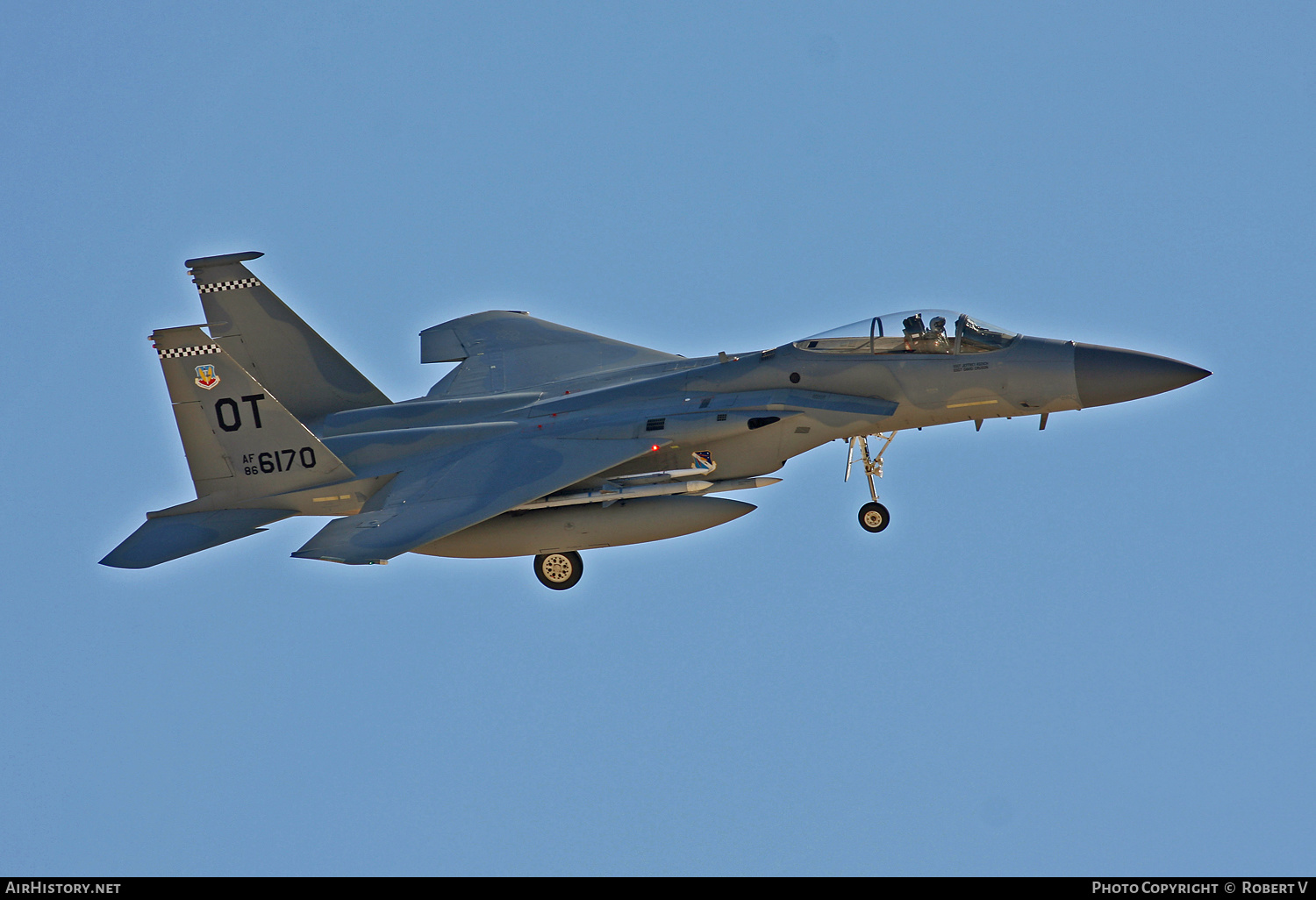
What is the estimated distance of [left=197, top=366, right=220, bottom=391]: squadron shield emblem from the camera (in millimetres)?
20797

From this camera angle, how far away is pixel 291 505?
21.3m

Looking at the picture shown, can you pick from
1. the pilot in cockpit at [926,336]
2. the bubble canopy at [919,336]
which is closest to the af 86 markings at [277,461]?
the bubble canopy at [919,336]

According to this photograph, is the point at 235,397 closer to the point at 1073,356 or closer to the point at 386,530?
the point at 386,530

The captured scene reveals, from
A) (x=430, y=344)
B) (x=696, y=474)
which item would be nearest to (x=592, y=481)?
(x=696, y=474)

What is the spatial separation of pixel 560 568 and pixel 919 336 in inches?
219

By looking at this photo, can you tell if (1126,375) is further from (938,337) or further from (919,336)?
(919,336)

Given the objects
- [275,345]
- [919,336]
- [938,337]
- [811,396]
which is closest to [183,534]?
[275,345]

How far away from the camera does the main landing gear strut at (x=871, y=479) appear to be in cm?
2127

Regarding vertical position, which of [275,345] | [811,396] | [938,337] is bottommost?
[811,396]

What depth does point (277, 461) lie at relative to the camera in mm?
21156

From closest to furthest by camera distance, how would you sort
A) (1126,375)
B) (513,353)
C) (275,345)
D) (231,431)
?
1. (1126,375)
2. (231,431)
3. (275,345)
4. (513,353)

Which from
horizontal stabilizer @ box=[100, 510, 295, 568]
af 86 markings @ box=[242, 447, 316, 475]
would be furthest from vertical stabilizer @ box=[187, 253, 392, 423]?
horizontal stabilizer @ box=[100, 510, 295, 568]

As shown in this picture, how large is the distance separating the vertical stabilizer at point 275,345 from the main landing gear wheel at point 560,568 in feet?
14.2

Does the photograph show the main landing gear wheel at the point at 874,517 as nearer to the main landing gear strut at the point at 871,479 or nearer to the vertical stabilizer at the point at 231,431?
the main landing gear strut at the point at 871,479
